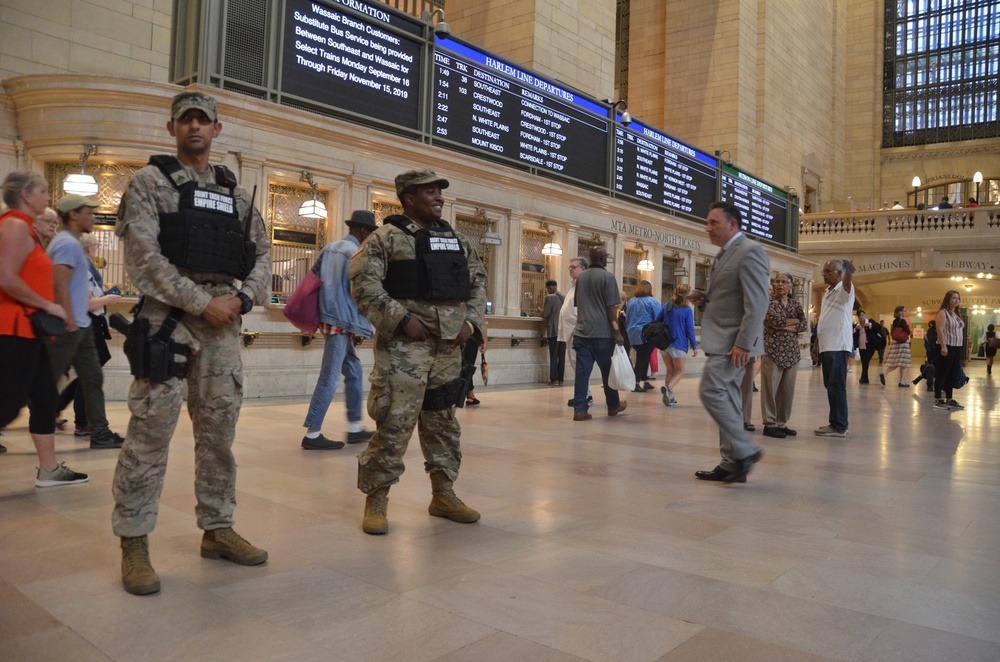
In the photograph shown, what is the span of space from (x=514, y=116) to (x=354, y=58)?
3165 millimetres

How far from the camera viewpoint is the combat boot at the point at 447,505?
3.66 m

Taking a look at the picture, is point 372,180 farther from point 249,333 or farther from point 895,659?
point 895,659

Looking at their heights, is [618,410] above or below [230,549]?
above

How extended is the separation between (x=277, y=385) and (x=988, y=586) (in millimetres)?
7788

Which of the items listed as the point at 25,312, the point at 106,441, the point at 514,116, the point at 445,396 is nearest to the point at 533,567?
the point at 445,396

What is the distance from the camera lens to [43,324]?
3762mm

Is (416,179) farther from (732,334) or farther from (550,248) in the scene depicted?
(550,248)

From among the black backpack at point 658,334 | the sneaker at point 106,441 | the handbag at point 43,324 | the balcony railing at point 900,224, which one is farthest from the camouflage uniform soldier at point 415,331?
the balcony railing at point 900,224

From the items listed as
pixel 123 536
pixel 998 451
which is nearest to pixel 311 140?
pixel 123 536

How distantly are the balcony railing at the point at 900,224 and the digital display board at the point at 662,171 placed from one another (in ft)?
36.8

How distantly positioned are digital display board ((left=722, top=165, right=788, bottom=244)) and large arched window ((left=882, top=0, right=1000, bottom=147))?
18.0m

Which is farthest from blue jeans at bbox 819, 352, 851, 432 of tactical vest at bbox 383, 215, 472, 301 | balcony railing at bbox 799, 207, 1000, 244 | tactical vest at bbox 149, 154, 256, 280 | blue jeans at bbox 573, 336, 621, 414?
balcony railing at bbox 799, 207, 1000, 244

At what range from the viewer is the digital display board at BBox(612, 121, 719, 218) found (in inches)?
565

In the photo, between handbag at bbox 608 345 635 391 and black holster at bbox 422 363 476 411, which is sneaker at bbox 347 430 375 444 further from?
handbag at bbox 608 345 635 391
